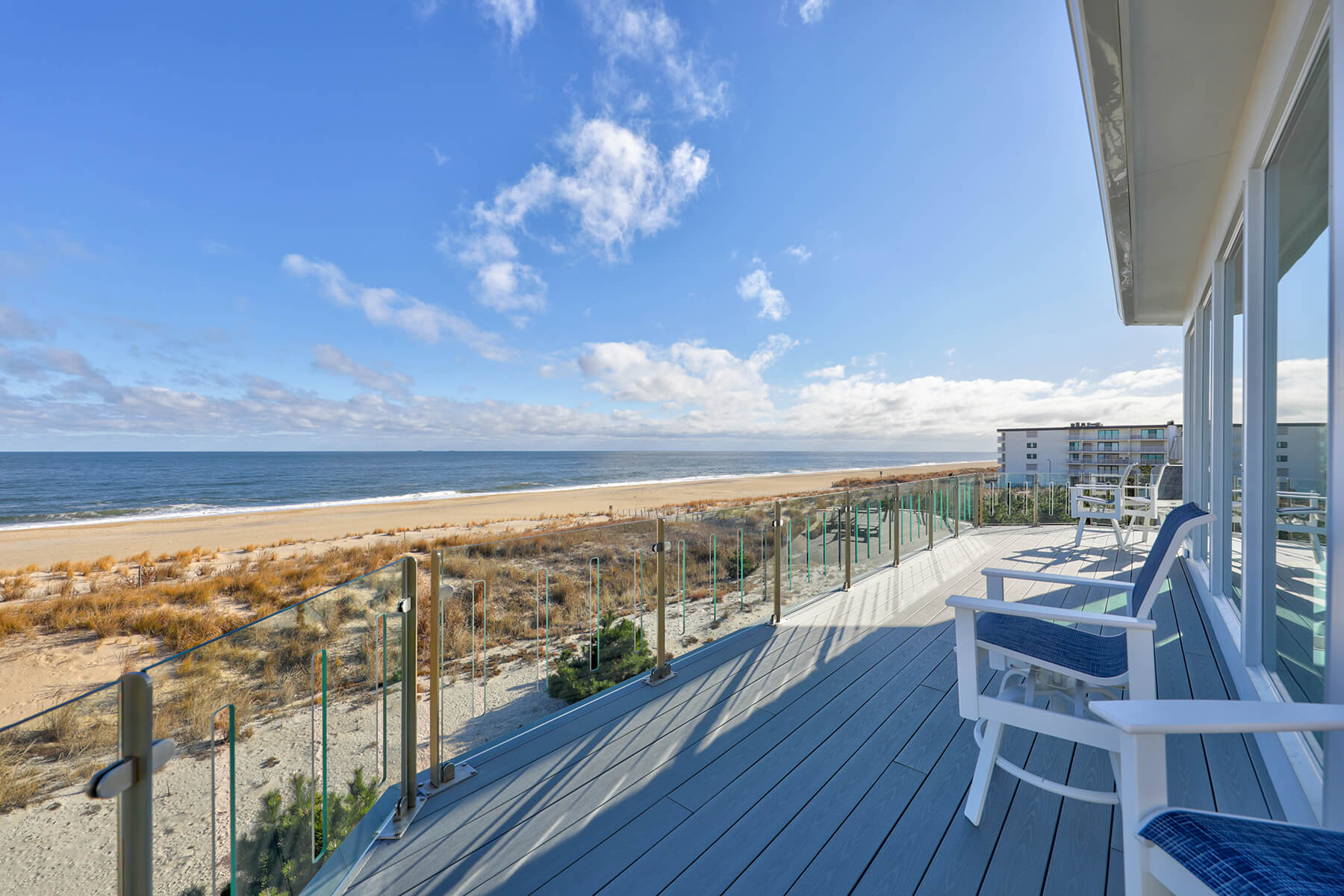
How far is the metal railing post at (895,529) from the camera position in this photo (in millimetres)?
4939

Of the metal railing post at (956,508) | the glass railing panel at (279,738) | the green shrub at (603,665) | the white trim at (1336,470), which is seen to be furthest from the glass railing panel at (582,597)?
the metal railing post at (956,508)

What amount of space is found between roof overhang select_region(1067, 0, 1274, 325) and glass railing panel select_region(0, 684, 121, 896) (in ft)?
10.9

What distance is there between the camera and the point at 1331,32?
1.27m

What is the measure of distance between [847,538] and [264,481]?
130 ft

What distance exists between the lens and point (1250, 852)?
714 mm

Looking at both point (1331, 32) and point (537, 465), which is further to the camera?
point (537, 465)

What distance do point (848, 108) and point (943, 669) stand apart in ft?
28.1

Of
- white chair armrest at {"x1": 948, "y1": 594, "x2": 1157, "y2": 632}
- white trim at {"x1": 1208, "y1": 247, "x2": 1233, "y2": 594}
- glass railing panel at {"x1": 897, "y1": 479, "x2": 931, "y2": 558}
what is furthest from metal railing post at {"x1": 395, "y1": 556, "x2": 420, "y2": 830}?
glass railing panel at {"x1": 897, "y1": 479, "x2": 931, "y2": 558}

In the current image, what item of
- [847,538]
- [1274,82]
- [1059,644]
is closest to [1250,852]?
[1059,644]

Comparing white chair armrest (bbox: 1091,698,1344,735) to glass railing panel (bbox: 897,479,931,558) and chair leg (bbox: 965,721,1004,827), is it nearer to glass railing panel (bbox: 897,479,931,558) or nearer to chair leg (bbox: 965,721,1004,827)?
chair leg (bbox: 965,721,1004,827)

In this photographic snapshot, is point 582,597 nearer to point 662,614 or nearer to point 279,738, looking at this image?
point 662,614

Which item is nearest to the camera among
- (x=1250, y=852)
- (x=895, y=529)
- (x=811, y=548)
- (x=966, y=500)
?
(x=1250, y=852)

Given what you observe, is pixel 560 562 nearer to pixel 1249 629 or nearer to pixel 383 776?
pixel 383 776

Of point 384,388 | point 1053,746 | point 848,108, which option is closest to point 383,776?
point 1053,746
